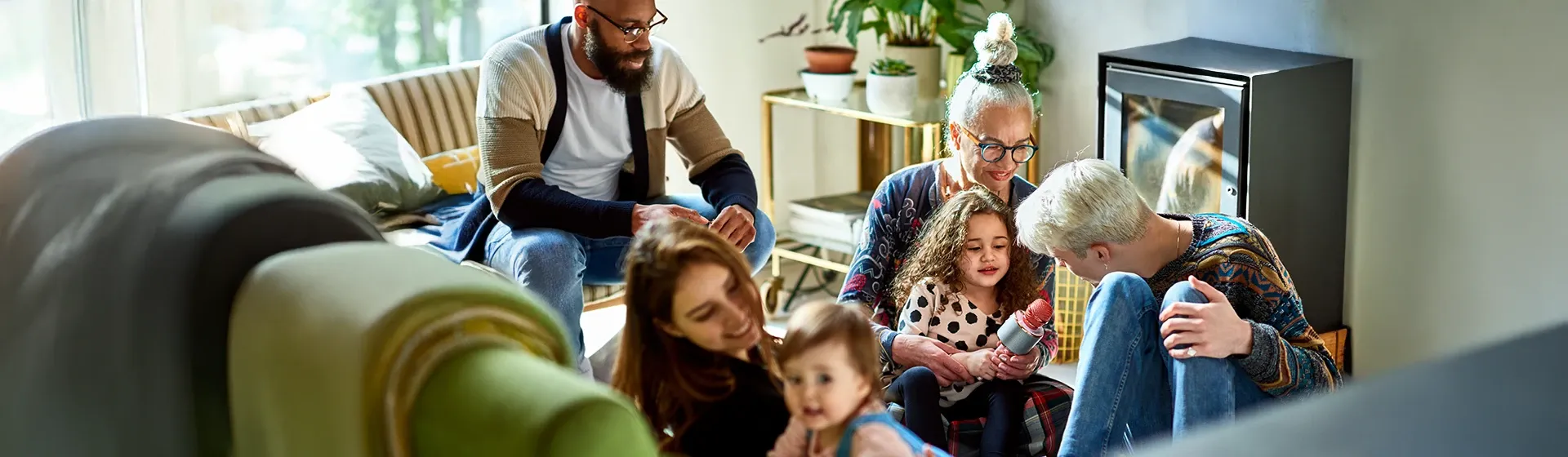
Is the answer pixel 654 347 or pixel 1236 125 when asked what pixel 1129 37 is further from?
pixel 654 347

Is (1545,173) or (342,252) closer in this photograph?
(342,252)

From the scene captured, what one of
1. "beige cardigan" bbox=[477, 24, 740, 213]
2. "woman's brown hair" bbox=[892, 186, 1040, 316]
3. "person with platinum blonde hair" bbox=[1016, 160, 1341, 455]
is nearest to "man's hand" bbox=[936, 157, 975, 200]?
"woman's brown hair" bbox=[892, 186, 1040, 316]

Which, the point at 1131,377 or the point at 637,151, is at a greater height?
the point at 637,151

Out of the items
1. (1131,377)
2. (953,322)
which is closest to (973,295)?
(953,322)

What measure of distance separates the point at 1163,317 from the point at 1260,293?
173 mm

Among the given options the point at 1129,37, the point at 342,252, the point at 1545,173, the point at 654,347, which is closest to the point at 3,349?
the point at 342,252

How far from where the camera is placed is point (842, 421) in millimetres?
1124

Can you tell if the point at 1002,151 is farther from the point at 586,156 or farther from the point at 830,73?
the point at 830,73

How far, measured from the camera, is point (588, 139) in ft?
8.88

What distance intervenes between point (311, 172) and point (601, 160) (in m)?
0.86

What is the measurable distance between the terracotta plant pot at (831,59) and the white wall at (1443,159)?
96 cm

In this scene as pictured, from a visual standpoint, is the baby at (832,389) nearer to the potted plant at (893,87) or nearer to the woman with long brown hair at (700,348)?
the woman with long brown hair at (700,348)

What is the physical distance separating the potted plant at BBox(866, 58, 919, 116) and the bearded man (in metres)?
1.01

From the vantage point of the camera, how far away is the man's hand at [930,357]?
2.11m
